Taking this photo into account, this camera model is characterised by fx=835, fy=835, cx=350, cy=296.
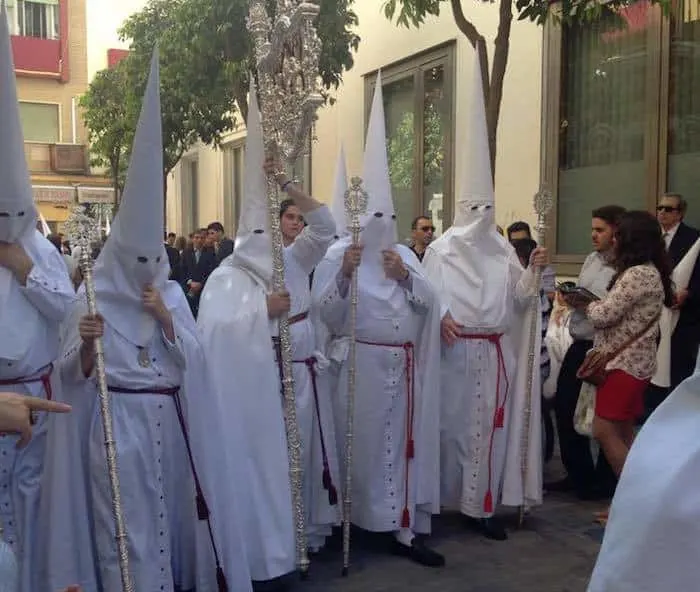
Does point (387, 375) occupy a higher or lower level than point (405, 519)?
higher

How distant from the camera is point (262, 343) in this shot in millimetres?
4238

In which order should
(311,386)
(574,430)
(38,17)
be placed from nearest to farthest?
1. (311,386)
2. (574,430)
3. (38,17)

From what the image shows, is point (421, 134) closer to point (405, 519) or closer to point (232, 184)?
point (405, 519)

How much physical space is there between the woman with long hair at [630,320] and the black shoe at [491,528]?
0.80m

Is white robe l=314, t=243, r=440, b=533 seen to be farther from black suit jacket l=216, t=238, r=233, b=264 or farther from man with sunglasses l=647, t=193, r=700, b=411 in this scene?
black suit jacket l=216, t=238, r=233, b=264

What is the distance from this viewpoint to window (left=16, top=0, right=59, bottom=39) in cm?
3262

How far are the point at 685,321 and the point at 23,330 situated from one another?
17.3 ft

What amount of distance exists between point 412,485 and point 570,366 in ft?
6.17

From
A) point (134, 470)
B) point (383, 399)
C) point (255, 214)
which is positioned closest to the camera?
point (134, 470)

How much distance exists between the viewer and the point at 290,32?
425 centimetres

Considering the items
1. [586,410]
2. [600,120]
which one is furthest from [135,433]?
[600,120]

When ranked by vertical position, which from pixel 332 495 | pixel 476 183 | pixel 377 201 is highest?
pixel 476 183

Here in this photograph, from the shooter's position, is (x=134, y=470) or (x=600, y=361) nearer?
(x=134, y=470)

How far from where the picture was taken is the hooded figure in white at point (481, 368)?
5199 millimetres
